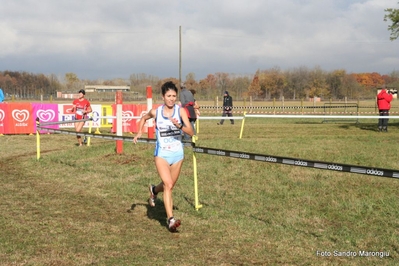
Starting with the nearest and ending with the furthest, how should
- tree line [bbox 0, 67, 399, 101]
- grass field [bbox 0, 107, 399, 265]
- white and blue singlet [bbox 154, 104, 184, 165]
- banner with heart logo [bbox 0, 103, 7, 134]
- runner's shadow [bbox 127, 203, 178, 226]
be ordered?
grass field [bbox 0, 107, 399, 265] → white and blue singlet [bbox 154, 104, 184, 165] → runner's shadow [bbox 127, 203, 178, 226] → banner with heart logo [bbox 0, 103, 7, 134] → tree line [bbox 0, 67, 399, 101]

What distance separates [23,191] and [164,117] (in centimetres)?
457

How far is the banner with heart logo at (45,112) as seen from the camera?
74.0ft

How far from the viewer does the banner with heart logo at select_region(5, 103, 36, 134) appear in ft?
71.8

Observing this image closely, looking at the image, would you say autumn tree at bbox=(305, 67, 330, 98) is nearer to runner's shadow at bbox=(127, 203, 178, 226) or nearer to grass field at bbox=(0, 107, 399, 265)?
grass field at bbox=(0, 107, 399, 265)

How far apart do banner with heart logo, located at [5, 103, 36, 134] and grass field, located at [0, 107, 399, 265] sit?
34.2ft

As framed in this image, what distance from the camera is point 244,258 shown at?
5.16 m

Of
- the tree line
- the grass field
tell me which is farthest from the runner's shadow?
the tree line

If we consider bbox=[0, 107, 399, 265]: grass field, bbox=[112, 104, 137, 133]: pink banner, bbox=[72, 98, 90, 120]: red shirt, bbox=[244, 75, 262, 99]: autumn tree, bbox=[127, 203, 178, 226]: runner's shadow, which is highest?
bbox=[244, 75, 262, 99]: autumn tree

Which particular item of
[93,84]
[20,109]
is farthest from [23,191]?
[93,84]

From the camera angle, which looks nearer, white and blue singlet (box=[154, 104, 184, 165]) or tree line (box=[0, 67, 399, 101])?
white and blue singlet (box=[154, 104, 184, 165])

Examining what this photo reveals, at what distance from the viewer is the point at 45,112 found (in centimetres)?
2294

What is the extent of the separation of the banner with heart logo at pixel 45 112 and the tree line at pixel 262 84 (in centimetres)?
5167

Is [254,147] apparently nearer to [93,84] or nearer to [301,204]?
[301,204]

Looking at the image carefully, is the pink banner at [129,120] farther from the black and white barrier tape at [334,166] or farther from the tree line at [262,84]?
the tree line at [262,84]
